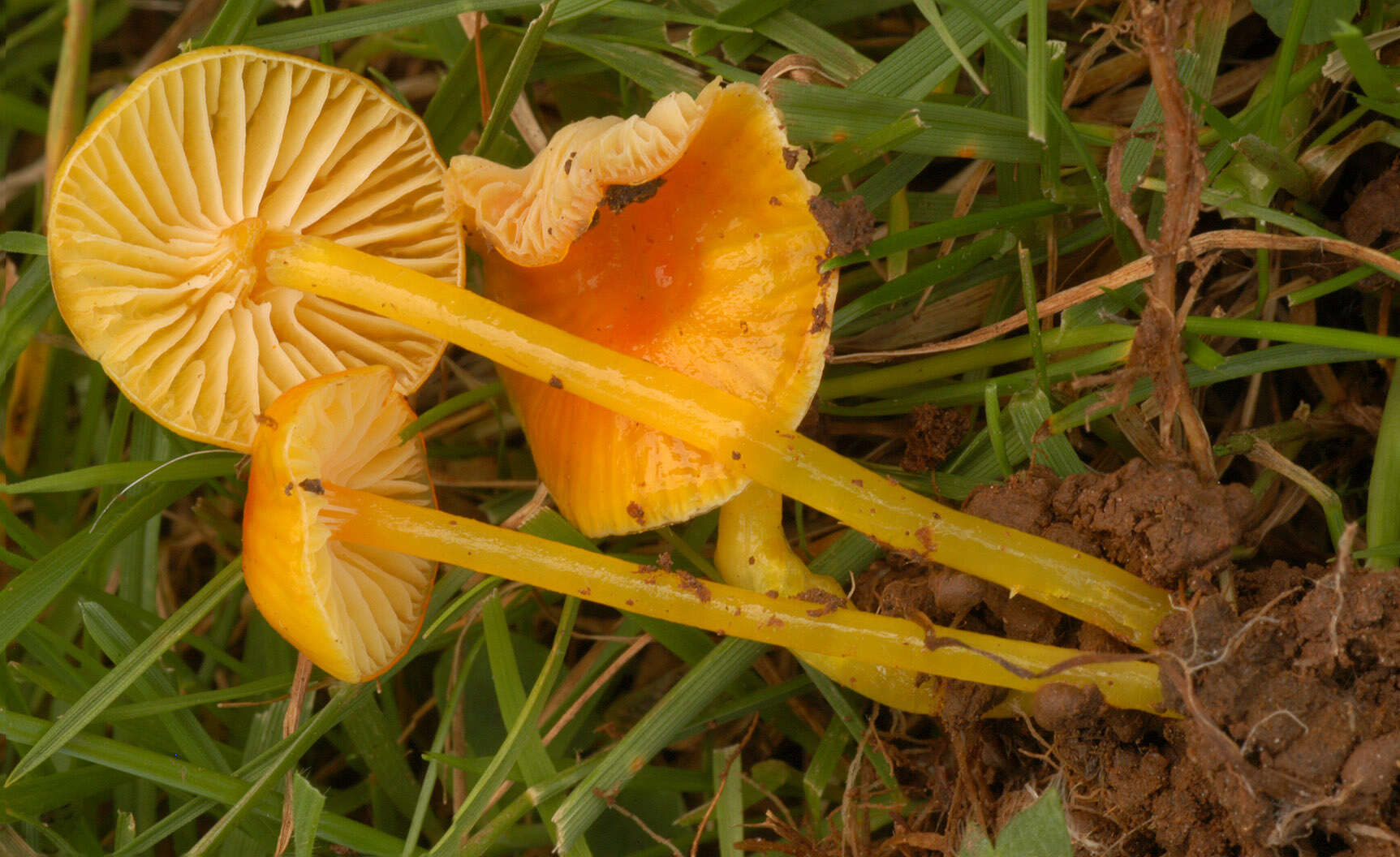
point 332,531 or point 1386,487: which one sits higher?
point 332,531

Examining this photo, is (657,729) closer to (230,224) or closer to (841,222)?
(841,222)

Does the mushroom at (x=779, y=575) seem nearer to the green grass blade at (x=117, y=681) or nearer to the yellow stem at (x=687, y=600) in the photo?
the yellow stem at (x=687, y=600)

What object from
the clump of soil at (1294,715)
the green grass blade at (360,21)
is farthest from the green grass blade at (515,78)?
the clump of soil at (1294,715)

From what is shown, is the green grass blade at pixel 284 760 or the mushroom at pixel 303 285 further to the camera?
the green grass blade at pixel 284 760

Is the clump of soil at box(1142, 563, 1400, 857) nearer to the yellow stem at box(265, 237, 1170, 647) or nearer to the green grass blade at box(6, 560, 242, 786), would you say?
the yellow stem at box(265, 237, 1170, 647)

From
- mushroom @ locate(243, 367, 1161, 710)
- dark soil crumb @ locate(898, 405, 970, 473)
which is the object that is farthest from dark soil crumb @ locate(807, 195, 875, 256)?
mushroom @ locate(243, 367, 1161, 710)

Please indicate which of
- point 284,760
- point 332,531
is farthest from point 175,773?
point 332,531

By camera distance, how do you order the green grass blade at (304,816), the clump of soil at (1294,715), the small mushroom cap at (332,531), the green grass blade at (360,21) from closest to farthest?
the clump of soil at (1294,715) → the small mushroom cap at (332,531) → the green grass blade at (304,816) → the green grass blade at (360,21)
